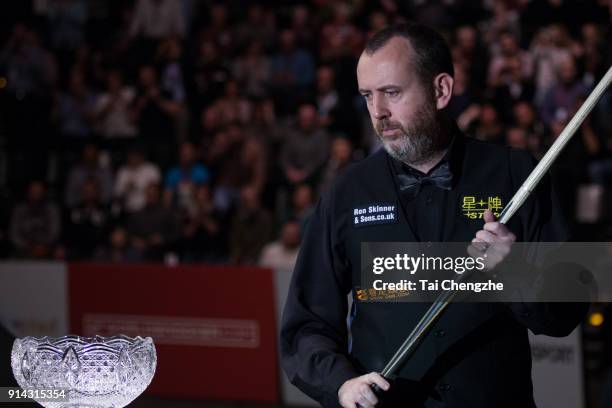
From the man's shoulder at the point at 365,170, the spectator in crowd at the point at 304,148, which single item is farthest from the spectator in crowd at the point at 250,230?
the man's shoulder at the point at 365,170

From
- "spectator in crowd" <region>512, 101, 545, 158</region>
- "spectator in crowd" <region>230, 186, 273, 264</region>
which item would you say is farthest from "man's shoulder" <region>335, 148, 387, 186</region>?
"spectator in crowd" <region>230, 186, 273, 264</region>

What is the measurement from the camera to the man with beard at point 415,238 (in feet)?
10.00

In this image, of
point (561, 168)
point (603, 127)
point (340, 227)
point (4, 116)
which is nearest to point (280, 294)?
point (561, 168)

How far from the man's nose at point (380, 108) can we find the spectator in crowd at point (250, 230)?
7.96 meters

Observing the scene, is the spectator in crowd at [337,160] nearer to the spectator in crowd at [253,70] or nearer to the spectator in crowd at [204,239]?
the spectator in crowd at [204,239]

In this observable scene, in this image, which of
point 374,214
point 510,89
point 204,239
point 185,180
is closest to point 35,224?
point 185,180

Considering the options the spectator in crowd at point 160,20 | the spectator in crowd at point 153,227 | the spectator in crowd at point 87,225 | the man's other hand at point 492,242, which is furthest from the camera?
the spectator in crowd at point 160,20

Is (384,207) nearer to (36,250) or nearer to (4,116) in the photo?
(36,250)

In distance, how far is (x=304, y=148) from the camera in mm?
11805

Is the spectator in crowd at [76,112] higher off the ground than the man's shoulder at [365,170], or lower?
higher

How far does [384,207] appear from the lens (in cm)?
321

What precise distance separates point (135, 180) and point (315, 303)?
9.87 m

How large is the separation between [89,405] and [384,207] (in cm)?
107

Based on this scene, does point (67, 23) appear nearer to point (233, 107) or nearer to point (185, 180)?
point (233, 107)
